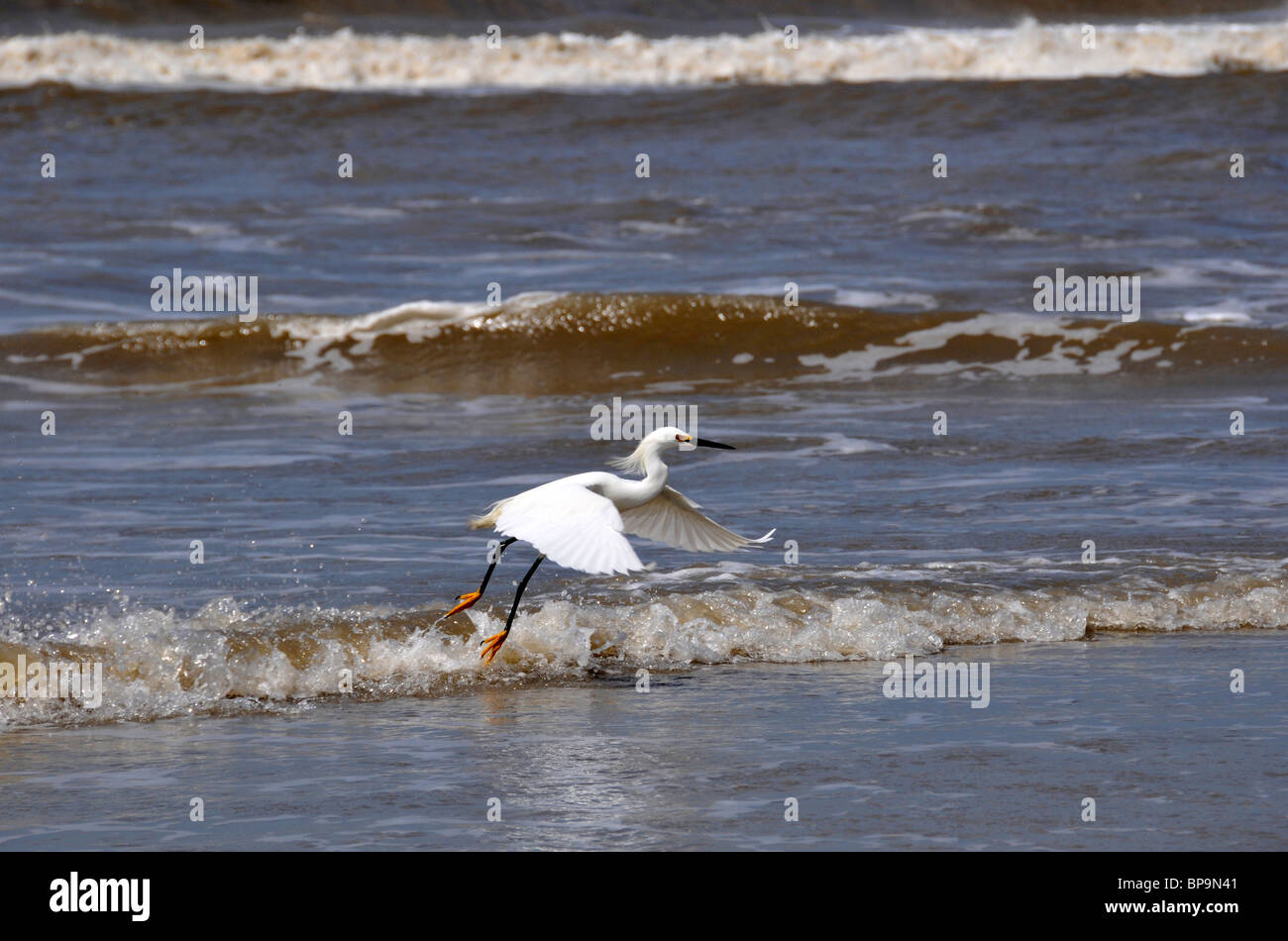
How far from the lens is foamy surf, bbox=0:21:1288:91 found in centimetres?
2530

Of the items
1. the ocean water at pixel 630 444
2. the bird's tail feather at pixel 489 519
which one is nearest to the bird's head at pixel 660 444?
the bird's tail feather at pixel 489 519

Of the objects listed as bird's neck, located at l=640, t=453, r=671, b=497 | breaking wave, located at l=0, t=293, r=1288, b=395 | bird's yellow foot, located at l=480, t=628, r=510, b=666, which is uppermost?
Answer: breaking wave, located at l=0, t=293, r=1288, b=395

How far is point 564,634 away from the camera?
6305mm

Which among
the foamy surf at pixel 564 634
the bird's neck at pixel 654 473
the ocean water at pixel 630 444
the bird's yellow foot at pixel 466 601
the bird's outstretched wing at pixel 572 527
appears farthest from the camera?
the bird's yellow foot at pixel 466 601

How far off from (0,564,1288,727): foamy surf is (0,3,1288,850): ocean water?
0.02 meters

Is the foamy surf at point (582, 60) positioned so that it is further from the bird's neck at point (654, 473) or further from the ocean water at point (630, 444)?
the bird's neck at point (654, 473)

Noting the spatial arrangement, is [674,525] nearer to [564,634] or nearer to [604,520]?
[564,634]

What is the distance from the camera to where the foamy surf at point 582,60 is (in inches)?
996

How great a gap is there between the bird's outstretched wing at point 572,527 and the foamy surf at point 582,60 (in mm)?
19665

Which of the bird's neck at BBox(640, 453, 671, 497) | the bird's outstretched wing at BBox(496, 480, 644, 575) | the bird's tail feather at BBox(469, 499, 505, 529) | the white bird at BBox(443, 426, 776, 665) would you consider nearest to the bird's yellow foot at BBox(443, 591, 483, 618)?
the white bird at BBox(443, 426, 776, 665)

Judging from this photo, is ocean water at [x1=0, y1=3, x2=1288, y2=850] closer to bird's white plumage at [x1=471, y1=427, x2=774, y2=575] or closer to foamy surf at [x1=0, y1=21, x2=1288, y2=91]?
foamy surf at [x1=0, y1=21, x2=1288, y2=91]

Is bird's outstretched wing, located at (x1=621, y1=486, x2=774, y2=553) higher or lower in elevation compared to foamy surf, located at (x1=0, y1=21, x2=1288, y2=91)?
lower
